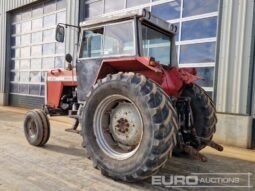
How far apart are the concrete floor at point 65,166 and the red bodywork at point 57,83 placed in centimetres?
90

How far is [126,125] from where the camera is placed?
13.7 feet

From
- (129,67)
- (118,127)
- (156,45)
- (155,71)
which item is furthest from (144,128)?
(156,45)

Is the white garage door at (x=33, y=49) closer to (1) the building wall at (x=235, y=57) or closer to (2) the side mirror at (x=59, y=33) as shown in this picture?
(2) the side mirror at (x=59, y=33)

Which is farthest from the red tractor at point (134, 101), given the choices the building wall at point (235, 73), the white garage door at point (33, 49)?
the white garage door at point (33, 49)

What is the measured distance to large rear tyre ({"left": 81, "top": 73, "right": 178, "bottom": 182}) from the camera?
3574mm

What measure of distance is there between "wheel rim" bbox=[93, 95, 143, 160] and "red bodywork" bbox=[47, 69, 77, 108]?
64.7 inches

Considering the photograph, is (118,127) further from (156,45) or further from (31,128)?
(31,128)

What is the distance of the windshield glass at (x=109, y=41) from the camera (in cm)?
443

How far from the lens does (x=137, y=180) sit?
383cm

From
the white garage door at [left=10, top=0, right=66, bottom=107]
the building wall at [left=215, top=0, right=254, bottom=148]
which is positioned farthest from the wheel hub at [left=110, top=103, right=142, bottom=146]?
the white garage door at [left=10, top=0, right=66, bottom=107]

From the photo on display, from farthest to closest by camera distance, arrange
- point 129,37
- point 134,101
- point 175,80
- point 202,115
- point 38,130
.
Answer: point 38,130, point 202,115, point 175,80, point 129,37, point 134,101

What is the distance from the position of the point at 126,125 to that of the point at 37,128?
2.33 metres

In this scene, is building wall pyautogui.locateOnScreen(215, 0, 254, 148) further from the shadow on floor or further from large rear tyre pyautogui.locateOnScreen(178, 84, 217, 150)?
the shadow on floor

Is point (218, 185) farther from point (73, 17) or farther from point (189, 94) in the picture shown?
point (73, 17)
